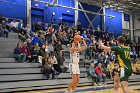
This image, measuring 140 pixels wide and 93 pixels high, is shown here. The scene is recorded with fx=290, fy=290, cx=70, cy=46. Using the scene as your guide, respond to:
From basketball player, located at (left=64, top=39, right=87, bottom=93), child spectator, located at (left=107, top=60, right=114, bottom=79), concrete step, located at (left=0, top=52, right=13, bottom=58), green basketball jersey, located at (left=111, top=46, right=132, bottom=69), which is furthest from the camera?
child spectator, located at (left=107, top=60, right=114, bottom=79)

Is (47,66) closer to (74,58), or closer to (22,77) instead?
(22,77)

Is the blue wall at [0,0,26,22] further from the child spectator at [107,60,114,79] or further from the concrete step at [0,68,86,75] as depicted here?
the child spectator at [107,60,114,79]

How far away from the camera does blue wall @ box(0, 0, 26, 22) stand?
66.6 ft

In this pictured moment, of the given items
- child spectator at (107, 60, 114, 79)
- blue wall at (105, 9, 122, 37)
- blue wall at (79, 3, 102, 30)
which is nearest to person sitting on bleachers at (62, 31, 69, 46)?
child spectator at (107, 60, 114, 79)

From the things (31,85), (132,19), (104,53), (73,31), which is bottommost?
(31,85)

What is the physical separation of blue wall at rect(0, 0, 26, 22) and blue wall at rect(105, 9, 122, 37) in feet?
36.5

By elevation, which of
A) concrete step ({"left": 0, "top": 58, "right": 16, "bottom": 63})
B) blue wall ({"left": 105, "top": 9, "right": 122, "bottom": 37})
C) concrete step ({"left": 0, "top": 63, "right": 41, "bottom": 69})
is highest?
blue wall ({"left": 105, "top": 9, "right": 122, "bottom": 37})

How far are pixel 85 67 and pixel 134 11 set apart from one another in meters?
16.0

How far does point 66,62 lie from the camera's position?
17.5 m

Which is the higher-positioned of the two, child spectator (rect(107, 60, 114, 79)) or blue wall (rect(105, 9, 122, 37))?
blue wall (rect(105, 9, 122, 37))

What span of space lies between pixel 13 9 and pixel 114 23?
13.5 meters

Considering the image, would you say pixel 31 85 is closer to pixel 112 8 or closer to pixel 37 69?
pixel 37 69

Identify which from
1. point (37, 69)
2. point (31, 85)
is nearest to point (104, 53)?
point (37, 69)

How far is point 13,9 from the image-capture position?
68.9ft
